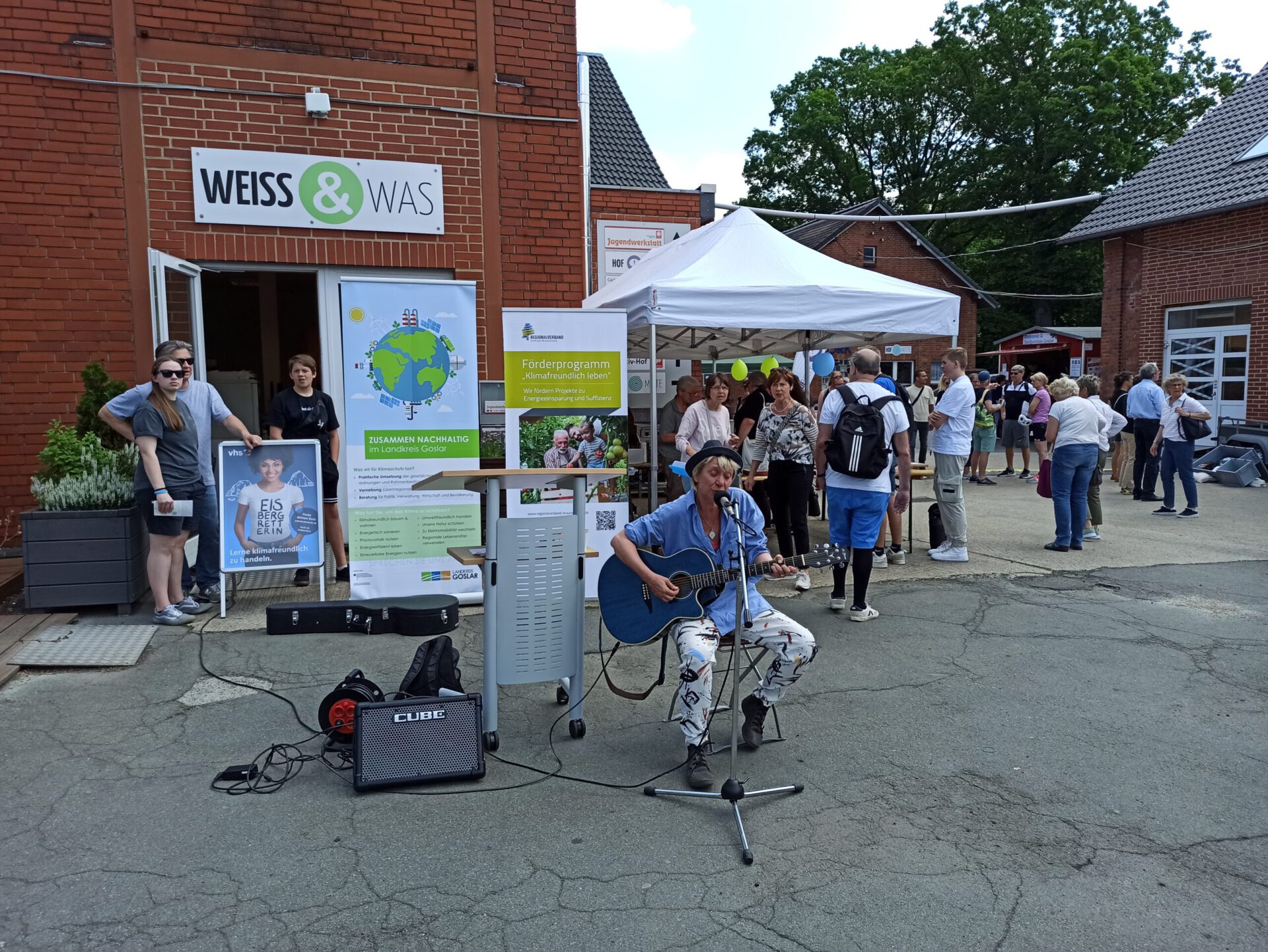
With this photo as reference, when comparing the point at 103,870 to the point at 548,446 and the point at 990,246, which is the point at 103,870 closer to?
the point at 548,446

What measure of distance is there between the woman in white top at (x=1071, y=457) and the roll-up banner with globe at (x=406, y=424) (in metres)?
5.73

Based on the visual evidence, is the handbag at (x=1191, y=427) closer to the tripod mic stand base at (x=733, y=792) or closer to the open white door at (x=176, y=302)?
the tripod mic stand base at (x=733, y=792)

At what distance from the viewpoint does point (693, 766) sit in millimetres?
3982

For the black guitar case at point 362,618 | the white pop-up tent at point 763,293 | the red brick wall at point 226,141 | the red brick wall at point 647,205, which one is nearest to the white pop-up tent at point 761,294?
the white pop-up tent at point 763,293

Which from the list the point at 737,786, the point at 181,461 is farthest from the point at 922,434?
the point at 737,786

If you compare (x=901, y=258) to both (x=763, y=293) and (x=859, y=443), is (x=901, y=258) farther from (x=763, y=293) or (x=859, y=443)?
(x=859, y=443)

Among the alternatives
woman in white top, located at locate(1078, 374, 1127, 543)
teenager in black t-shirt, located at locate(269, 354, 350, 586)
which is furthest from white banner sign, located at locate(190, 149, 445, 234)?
woman in white top, located at locate(1078, 374, 1127, 543)

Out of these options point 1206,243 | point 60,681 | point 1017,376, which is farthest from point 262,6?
point 1206,243

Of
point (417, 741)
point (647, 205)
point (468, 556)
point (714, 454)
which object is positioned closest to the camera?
Answer: point (417, 741)

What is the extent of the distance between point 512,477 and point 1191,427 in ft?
31.7

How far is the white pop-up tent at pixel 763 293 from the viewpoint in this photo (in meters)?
7.75

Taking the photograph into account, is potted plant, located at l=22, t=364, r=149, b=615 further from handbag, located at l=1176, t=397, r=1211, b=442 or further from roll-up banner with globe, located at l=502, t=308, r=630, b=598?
handbag, located at l=1176, t=397, r=1211, b=442

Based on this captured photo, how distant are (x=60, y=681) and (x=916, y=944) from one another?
474 cm

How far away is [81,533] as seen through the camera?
632 centimetres
